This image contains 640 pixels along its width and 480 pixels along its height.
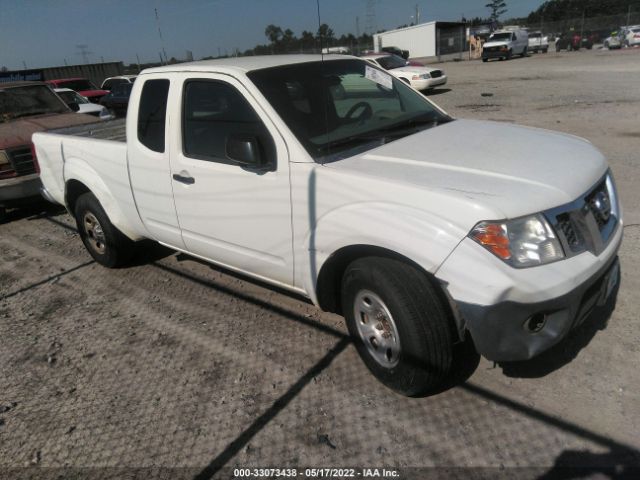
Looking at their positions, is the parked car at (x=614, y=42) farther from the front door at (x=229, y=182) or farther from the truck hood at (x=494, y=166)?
the front door at (x=229, y=182)

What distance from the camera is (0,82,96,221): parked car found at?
6.63 m

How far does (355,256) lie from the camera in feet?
9.16

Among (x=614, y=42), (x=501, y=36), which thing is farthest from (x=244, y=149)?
(x=614, y=42)

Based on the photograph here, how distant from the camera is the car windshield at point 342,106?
307 cm

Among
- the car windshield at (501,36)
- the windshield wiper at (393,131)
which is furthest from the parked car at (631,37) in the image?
the windshield wiper at (393,131)

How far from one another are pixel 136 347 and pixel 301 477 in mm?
1779

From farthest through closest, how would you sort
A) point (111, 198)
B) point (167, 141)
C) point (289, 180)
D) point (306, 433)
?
point (111, 198) < point (167, 141) < point (289, 180) < point (306, 433)

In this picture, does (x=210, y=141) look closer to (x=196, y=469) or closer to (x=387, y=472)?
(x=196, y=469)

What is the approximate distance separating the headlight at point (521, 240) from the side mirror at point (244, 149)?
1.34 metres

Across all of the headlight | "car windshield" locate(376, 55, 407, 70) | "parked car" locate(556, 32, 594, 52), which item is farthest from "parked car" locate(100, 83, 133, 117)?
"parked car" locate(556, 32, 594, 52)

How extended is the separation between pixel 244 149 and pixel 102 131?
10.1ft

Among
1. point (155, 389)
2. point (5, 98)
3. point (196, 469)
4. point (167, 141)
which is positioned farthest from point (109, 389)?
point (5, 98)

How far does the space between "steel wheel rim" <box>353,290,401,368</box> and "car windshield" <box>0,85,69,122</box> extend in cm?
725

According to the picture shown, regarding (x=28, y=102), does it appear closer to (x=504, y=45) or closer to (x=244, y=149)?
(x=244, y=149)
